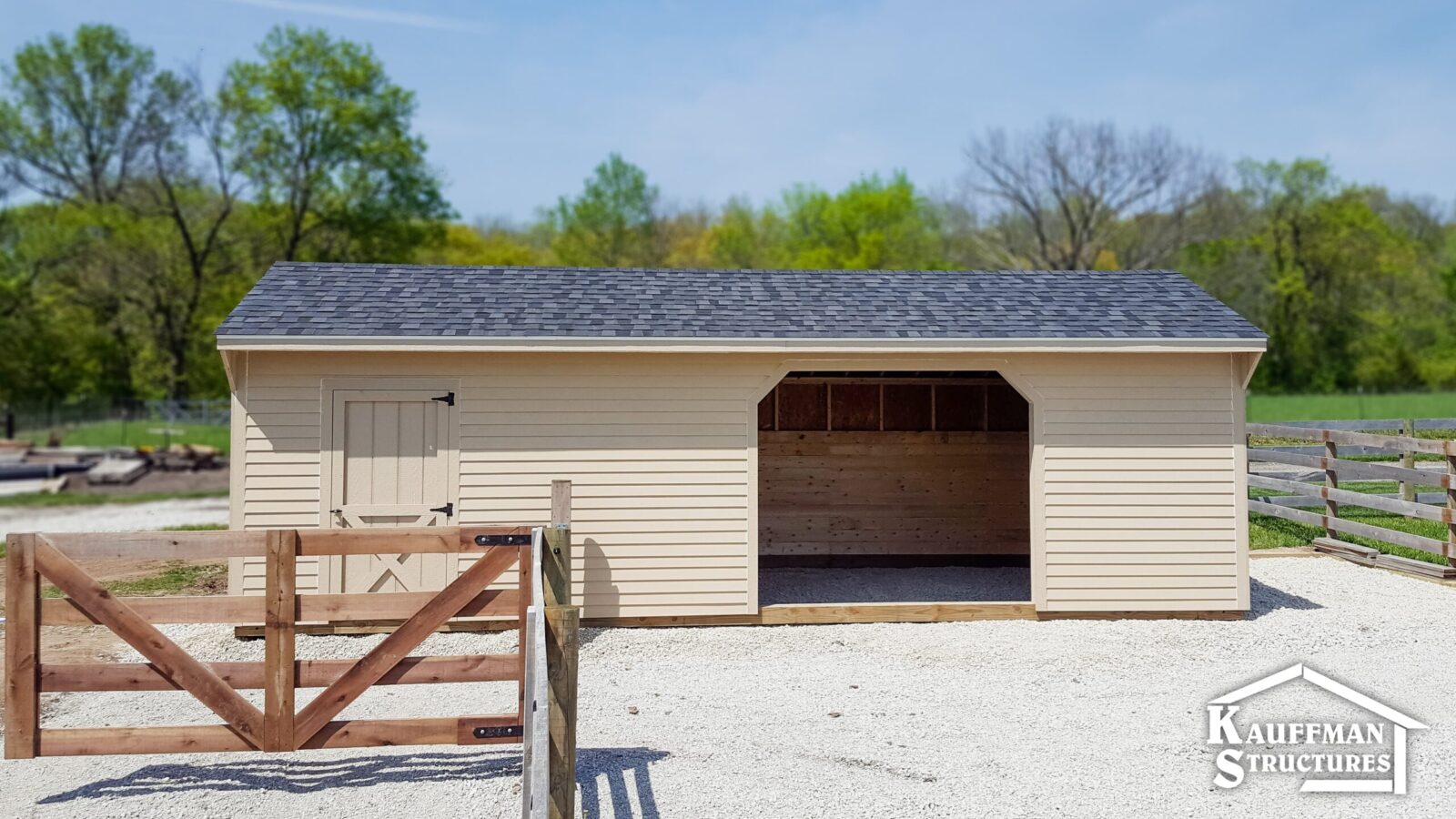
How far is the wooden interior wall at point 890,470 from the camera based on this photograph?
38.2ft

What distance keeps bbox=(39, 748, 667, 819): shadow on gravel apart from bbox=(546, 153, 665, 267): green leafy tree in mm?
37595

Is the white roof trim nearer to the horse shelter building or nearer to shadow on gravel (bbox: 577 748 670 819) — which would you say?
the horse shelter building

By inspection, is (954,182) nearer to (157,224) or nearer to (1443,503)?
(157,224)

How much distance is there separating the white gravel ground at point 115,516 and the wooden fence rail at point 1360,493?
15.3 metres

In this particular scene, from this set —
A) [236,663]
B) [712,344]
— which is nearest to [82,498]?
Result: [712,344]

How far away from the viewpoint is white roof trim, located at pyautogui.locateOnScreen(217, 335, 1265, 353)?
26.2ft

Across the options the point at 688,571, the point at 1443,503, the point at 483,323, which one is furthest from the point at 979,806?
the point at 1443,503

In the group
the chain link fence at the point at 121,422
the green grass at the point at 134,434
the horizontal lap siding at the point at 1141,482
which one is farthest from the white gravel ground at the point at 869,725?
the chain link fence at the point at 121,422

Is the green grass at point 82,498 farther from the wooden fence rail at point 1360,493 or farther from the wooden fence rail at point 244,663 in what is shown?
the wooden fence rail at point 1360,493

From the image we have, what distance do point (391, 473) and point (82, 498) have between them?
14.3 m

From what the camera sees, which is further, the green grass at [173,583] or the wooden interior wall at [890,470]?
the wooden interior wall at [890,470]

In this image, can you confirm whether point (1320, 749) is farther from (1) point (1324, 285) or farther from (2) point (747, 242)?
(2) point (747, 242)

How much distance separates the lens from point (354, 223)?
111 ft

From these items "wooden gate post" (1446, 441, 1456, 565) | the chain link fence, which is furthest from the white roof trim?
the chain link fence
